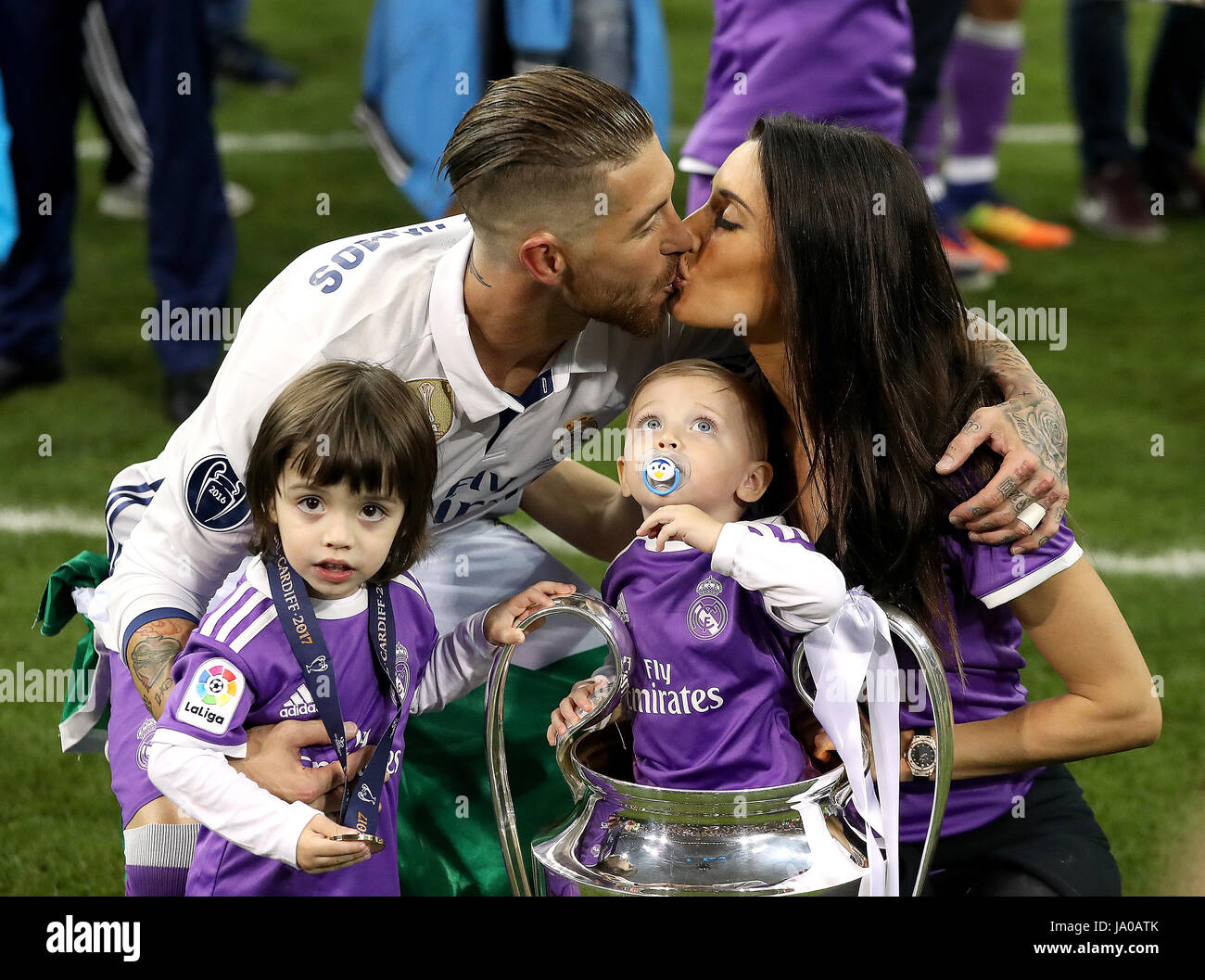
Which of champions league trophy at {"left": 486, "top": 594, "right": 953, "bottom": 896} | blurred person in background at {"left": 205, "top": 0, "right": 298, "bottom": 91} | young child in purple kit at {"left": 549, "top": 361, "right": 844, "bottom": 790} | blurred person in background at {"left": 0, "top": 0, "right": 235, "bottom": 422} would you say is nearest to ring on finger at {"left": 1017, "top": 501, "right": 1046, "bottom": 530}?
champions league trophy at {"left": 486, "top": 594, "right": 953, "bottom": 896}

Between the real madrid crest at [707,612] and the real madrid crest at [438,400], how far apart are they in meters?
0.55

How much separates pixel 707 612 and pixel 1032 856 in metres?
0.63

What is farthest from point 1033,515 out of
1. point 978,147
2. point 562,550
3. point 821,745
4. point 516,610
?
point 978,147

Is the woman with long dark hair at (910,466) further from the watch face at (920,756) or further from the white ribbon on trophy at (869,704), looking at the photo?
the white ribbon on trophy at (869,704)

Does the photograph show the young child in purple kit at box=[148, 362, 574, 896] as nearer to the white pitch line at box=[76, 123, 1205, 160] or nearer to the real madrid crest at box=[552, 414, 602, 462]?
the real madrid crest at box=[552, 414, 602, 462]

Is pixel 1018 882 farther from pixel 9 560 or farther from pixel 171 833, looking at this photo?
pixel 9 560

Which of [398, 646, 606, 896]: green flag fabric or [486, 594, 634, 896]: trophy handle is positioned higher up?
[486, 594, 634, 896]: trophy handle

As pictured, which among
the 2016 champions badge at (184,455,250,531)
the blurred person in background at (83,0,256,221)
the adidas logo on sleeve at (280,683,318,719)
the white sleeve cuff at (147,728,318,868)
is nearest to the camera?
the white sleeve cuff at (147,728,318,868)

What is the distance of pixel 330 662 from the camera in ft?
6.40

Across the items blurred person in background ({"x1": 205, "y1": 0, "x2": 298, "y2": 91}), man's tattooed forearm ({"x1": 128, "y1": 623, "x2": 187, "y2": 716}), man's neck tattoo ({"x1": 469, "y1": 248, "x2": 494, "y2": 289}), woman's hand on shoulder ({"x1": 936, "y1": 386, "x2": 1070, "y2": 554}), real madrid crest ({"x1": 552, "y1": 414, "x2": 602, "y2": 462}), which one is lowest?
man's tattooed forearm ({"x1": 128, "y1": 623, "x2": 187, "y2": 716})

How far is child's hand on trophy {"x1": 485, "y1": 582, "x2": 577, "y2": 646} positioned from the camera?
2.03 meters

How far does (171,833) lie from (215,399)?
2.07 ft

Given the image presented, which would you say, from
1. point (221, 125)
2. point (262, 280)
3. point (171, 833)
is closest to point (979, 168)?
point (262, 280)

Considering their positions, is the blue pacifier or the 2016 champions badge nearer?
the blue pacifier
